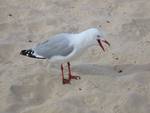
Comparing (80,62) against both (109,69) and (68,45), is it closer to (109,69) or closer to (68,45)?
(109,69)

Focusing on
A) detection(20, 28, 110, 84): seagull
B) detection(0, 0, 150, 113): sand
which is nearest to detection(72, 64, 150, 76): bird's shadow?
detection(0, 0, 150, 113): sand

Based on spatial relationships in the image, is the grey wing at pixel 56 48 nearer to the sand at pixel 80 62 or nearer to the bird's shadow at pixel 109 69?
the sand at pixel 80 62

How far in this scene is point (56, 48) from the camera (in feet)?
13.2

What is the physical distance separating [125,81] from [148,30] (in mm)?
1208

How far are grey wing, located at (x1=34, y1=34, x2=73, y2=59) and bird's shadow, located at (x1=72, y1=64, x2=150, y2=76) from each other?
43 cm

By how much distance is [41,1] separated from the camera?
590 cm

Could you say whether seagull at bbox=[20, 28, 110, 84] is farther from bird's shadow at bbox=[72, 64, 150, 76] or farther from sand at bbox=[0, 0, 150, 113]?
bird's shadow at bbox=[72, 64, 150, 76]

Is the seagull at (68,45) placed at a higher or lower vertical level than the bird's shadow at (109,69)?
higher

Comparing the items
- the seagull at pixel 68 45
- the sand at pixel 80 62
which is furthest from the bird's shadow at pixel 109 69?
the seagull at pixel 68 45

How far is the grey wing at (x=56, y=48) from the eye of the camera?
4.00 m

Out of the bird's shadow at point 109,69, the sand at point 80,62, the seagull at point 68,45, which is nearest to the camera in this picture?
the sand at point 80,62

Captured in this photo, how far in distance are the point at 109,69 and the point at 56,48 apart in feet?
2.19

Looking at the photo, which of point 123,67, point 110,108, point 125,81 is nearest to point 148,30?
point 123,67

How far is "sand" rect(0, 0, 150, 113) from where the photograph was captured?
3.74 m
